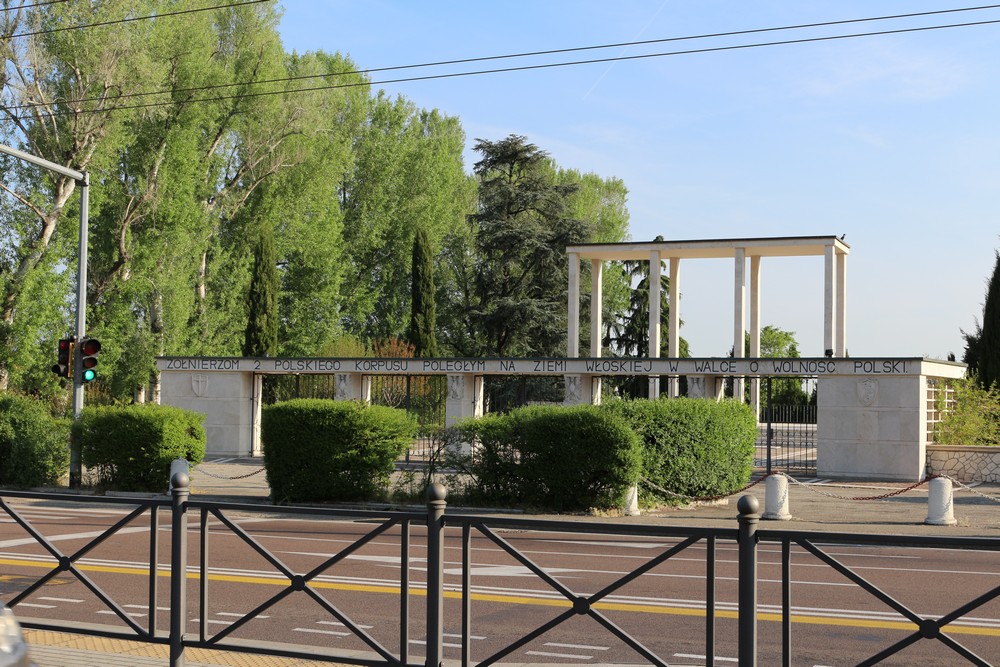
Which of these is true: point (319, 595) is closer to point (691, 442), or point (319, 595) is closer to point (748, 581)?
point (748, 581)

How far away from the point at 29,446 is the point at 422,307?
31.8 m

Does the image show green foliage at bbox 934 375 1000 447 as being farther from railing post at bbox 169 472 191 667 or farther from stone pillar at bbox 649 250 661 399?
railing post at bbox 169 472 191 667

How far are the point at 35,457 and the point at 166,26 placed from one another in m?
25.0

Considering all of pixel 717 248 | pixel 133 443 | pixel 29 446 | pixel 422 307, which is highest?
pixel 717 248

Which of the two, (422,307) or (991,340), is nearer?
(991,340)

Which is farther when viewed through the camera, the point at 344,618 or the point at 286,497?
the point at 286,497

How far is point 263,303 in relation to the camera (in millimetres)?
50031

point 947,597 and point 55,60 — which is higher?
point 55,60

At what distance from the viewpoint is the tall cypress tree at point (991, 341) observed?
4009 centimetres

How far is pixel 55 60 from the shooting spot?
40000mm

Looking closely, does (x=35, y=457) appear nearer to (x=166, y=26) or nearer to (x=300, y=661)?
(x=300, y=661)

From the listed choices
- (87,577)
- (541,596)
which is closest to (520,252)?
(541,596)

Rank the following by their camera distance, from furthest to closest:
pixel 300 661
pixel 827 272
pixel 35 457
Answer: pixel 827 272 → pixel 35 457 → pixel 300 661

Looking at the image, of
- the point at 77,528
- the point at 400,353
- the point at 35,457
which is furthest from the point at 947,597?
the point at 400,353
